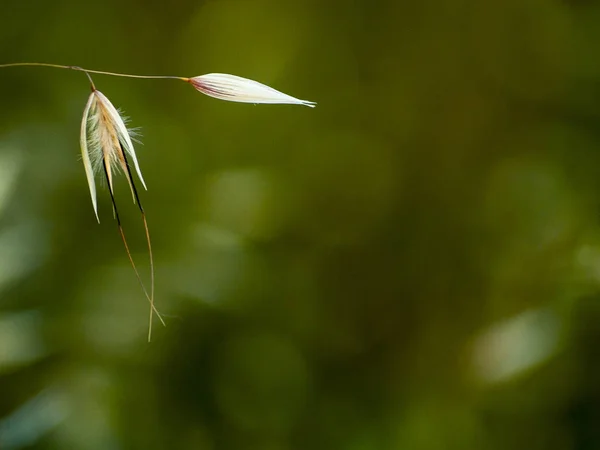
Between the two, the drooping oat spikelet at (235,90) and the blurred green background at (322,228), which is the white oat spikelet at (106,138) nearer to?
the drooping oat spikelet at (235,90)

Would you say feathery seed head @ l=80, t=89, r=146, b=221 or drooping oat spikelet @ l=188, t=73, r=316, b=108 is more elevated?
drooping oat spikelet @ l=188, t=73, r=316, b=108

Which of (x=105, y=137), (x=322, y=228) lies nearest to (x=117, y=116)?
(x=105, y=137)

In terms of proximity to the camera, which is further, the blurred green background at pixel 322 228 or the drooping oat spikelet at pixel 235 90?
the blurred green background at pixel 322 228

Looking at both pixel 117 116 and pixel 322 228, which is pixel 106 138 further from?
pixel 322 228

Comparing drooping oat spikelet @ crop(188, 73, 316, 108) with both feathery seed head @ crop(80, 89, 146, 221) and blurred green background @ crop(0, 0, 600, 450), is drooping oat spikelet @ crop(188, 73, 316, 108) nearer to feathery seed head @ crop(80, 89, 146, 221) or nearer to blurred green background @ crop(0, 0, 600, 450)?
feathery seed head @ crop(80, 89, 146, 221)

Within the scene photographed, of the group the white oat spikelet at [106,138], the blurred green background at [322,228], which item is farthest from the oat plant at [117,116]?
the blurred green background at [322,228]

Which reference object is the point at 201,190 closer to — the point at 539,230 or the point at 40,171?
the point at 40,171

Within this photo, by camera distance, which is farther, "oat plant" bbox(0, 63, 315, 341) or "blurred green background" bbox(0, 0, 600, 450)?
"blurred green background" bbox(0, 0, 600, 450)

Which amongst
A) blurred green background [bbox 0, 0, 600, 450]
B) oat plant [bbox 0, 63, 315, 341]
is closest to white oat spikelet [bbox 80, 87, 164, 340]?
oat plant [bbox 0, 63, 315, 341]
